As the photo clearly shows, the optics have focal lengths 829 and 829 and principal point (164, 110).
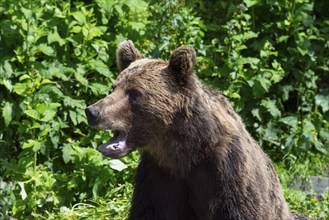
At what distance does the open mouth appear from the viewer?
5215 millimetres

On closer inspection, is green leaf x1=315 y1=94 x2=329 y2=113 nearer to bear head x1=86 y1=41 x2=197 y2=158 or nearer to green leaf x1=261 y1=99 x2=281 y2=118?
green leaf x1=261 y1=99 x2=281 y2=118

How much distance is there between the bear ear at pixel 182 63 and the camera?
5.28 meters

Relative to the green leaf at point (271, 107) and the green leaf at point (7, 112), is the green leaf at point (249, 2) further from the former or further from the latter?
the green leaf at point (7, 112)

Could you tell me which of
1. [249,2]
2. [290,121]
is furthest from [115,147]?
[290,121]

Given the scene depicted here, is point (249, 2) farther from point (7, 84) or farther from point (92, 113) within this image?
point (92, 113)

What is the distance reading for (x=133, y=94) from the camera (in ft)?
17.6

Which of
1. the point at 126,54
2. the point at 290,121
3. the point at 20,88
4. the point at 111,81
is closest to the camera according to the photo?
the point at 126,54

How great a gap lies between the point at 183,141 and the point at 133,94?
0.45 meters

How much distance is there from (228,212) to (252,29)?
13.2 feet

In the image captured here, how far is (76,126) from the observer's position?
8367mm

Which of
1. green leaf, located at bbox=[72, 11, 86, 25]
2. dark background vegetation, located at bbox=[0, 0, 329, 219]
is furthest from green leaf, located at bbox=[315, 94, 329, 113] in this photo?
green leaf, located at bbox=[72, 11, 86, 25]

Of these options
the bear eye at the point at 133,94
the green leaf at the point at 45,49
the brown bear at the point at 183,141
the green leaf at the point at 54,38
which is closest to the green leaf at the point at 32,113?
the green leaf at the point at 45,49

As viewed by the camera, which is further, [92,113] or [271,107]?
[271,107]

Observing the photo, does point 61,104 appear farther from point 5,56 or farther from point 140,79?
point 140,79
